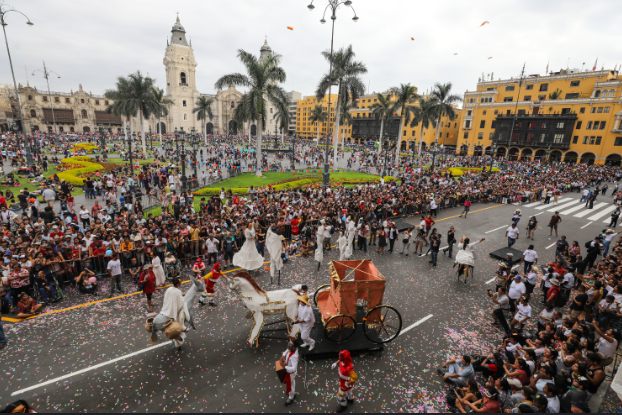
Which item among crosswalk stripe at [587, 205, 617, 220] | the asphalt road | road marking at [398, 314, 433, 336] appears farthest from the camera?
crosswalk stripe at [587, 205, 617, 220]

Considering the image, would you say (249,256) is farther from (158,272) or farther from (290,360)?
(290,360)

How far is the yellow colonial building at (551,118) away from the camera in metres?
47.3

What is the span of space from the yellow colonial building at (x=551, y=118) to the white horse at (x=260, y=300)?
48.1m

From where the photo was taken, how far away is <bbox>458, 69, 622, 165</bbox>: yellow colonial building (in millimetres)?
47281

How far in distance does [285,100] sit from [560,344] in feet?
96.8

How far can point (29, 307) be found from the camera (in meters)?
7.96

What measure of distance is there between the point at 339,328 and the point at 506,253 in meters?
10.3

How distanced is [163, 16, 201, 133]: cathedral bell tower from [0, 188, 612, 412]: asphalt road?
272 feet

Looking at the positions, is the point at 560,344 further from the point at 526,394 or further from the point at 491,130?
the point at 491,130

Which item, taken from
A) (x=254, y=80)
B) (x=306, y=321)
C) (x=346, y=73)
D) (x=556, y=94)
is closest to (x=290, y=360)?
(x=306, y=321)

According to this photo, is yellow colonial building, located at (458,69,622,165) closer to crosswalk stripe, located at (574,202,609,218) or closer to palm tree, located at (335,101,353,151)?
crosswalk stripe, located at (574,202,609,218)

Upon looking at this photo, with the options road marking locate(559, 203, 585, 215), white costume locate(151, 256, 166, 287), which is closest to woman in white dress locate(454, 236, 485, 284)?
white costume locate(151, 256, 166, 287)

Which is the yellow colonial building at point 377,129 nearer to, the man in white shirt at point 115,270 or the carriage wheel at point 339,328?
the man in white shirt at point 115,270

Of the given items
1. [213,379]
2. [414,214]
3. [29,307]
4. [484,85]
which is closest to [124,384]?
[213,379]
